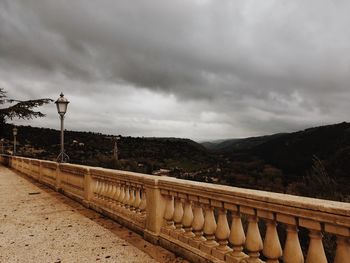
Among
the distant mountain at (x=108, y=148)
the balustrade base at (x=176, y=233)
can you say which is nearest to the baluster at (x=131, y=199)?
the balustrade base at (x=176, y=233)

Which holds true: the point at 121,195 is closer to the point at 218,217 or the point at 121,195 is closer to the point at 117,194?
the point at 117,194

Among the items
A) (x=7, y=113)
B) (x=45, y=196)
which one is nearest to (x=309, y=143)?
(x=7, y=113)

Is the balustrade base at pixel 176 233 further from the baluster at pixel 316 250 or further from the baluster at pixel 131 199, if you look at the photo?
the baluster at pixel 316 250

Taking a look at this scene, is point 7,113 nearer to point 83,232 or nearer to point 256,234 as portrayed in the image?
point 83,232

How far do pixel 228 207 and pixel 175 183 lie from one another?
1.26 metres

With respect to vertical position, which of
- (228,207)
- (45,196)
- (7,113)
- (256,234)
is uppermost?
(7,113)

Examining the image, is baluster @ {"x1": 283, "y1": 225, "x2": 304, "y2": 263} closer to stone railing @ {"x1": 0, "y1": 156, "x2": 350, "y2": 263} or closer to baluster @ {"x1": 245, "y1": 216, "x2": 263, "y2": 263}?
stone railing @ {"x1": 0, "y1": 156, "x2": 350, "y2": 263}

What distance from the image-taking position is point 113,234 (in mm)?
6402

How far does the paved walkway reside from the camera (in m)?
5.14

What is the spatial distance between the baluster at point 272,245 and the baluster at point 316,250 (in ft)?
1.58

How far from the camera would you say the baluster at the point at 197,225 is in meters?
4.79

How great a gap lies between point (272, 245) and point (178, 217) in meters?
2.07

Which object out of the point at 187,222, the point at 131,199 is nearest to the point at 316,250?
the point at 187,222

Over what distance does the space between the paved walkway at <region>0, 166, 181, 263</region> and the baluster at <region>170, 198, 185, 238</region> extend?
0.36m
